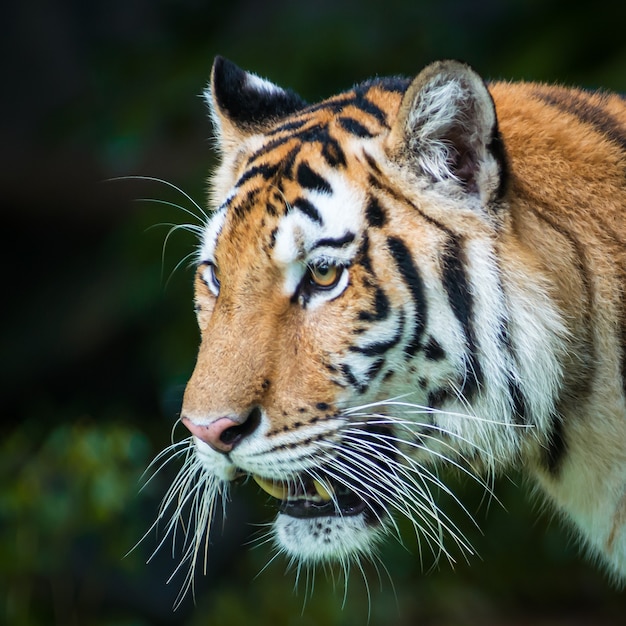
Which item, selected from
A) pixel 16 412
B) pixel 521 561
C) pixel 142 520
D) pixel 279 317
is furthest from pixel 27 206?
pixel 279 317

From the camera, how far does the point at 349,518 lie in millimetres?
2225

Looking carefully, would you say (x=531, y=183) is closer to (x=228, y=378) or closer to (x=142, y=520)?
(x=228, y=378)

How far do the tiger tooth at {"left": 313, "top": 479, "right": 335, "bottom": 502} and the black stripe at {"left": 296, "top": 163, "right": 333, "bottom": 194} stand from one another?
26.4 inches

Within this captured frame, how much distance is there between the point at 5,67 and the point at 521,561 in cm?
486

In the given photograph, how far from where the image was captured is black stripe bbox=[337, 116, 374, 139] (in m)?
2.25

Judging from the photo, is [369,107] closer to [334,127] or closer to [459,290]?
[334,127]

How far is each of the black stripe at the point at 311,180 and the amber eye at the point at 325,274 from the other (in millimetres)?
192

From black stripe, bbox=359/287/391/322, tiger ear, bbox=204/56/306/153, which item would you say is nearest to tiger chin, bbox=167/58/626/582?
black stripe, bbox=359/287/391/322

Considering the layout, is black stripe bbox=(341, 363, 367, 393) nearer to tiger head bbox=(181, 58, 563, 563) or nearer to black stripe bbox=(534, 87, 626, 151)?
tiger head bbox=(181, 58, 563, 563)

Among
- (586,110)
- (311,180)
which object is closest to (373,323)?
(311,180)

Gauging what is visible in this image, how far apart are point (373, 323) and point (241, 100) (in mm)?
885

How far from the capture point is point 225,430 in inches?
78.4

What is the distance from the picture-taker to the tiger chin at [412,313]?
205 cm

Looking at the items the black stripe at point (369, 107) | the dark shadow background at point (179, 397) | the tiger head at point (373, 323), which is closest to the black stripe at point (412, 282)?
the tiger head at point (373, 323)
